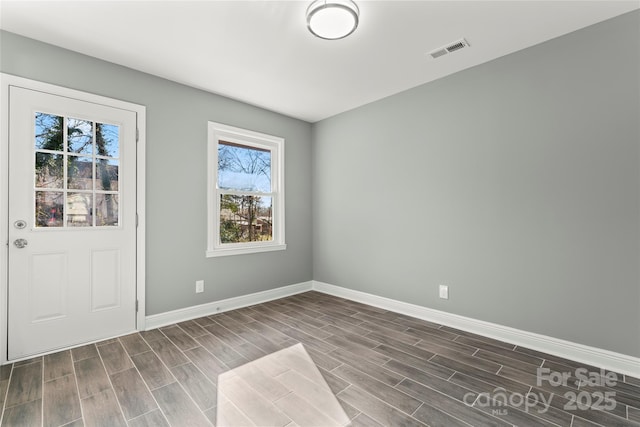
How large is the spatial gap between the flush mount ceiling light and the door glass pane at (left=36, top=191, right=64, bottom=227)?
98.5 inches

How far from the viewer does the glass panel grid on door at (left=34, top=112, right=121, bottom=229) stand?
2494 mm

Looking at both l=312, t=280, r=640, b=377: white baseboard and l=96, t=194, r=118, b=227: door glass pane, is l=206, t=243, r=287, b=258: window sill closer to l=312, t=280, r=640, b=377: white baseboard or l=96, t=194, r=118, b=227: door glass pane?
l=96, t=194, r=118, b=227: door glass pane

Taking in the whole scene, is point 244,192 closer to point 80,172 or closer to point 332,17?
point 80,172

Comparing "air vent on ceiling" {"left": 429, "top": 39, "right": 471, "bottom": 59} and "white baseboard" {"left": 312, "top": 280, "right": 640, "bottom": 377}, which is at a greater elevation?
"air vent on ceiling" {"left": 429, "top": 39, "right": 471, "bottom": 59}

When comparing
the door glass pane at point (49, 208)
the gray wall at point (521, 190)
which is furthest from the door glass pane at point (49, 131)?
the gray wall at point (521, 190)

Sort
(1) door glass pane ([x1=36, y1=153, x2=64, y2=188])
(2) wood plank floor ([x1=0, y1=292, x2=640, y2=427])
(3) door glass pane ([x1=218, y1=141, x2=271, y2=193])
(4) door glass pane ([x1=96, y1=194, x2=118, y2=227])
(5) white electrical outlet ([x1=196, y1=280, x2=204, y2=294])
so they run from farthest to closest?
(3) door glass pane ([x1=218, y1=141, x2=271, y2=193]), (5) white electrical outlet ([x1=196, y1=280, x2=204, y2=294]), (4) door glass pane ([x1=96, y1=194, x2=118, y2=227]), (1) door glass pane ([x1=36, y1=153, x2=64, y2=188]), (2) wood plank floor ([x1=0, y1=292, x2=640, y2=427])

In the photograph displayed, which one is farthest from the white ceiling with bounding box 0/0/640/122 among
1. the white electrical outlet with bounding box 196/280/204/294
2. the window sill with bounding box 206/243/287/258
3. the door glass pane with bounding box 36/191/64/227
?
the white electrical outlet with bounding box 196/280/204/294

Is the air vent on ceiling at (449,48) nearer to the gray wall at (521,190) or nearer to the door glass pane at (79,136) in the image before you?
the gray wall at (521,190)

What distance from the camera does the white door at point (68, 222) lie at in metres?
2.39

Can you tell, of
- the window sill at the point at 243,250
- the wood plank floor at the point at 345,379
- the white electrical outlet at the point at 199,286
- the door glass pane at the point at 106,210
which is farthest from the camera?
the window sill at the point at 243,250

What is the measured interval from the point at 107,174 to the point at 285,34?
206 centimetres

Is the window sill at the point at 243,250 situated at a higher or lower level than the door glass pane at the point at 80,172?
lower

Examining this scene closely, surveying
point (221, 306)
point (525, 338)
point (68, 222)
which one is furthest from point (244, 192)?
point (525, 338)

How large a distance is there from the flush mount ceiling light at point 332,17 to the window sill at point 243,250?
253 centimetres
